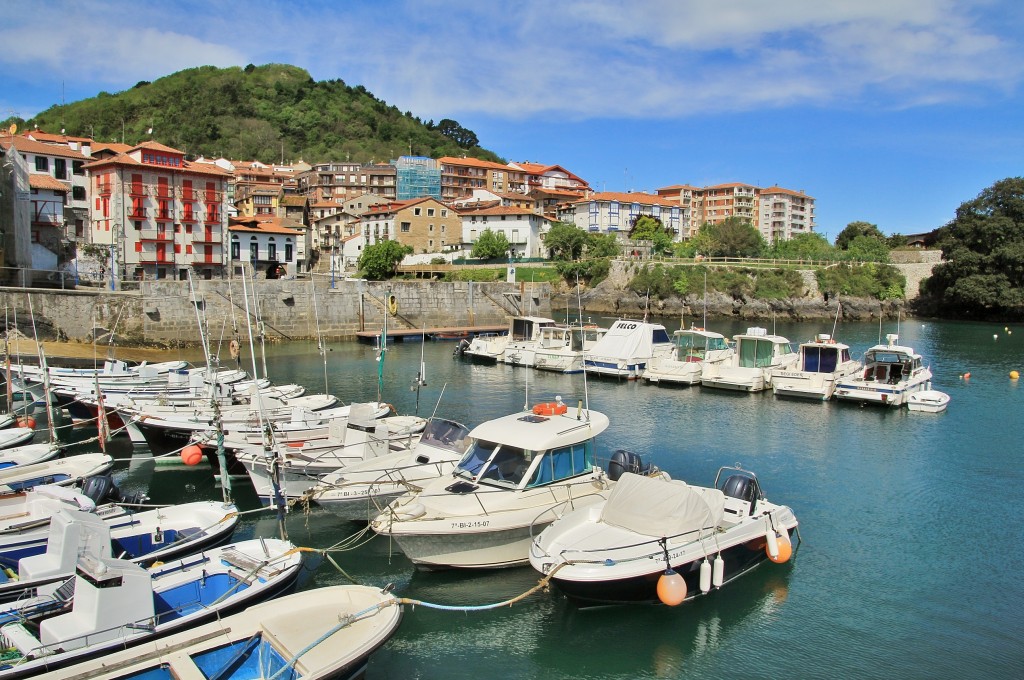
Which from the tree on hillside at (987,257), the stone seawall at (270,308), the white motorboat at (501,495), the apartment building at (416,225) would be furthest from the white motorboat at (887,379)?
the apartment building at (416,225)

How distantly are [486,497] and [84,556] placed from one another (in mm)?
6559

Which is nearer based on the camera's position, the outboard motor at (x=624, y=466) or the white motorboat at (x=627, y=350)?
the outboard motor at (x=624, y=466)

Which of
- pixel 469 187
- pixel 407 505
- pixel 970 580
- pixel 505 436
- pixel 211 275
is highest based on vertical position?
pixel 469 187

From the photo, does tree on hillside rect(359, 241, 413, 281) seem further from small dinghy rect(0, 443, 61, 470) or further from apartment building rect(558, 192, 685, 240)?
small dinghy rect(0, 443, 61, 470)

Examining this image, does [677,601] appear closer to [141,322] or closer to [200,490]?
[200,490]

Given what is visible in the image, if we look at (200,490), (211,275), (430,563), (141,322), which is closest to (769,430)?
(430,563)

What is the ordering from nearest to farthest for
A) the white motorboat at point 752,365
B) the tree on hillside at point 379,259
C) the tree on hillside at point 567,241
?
the white motorboat at point 752,365, the tree on hillside at point 379,259, the tree on hillside at point 567,241

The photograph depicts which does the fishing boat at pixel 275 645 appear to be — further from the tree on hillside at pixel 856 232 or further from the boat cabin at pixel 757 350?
the tree on hillside at pixel 856 232

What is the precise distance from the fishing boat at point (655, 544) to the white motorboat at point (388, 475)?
3526 mm

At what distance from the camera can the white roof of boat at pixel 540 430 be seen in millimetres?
14305

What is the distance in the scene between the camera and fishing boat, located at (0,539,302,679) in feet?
29.7

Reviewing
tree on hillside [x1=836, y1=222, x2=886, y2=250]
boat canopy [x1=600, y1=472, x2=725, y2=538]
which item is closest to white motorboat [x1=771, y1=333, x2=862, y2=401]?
boat canopy [x1=600, y1=472, x2=725, y2=538]

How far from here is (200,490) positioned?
19391 millimetres

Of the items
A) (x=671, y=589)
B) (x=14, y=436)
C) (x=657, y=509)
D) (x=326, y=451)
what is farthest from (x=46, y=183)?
(x=671, y=589)
